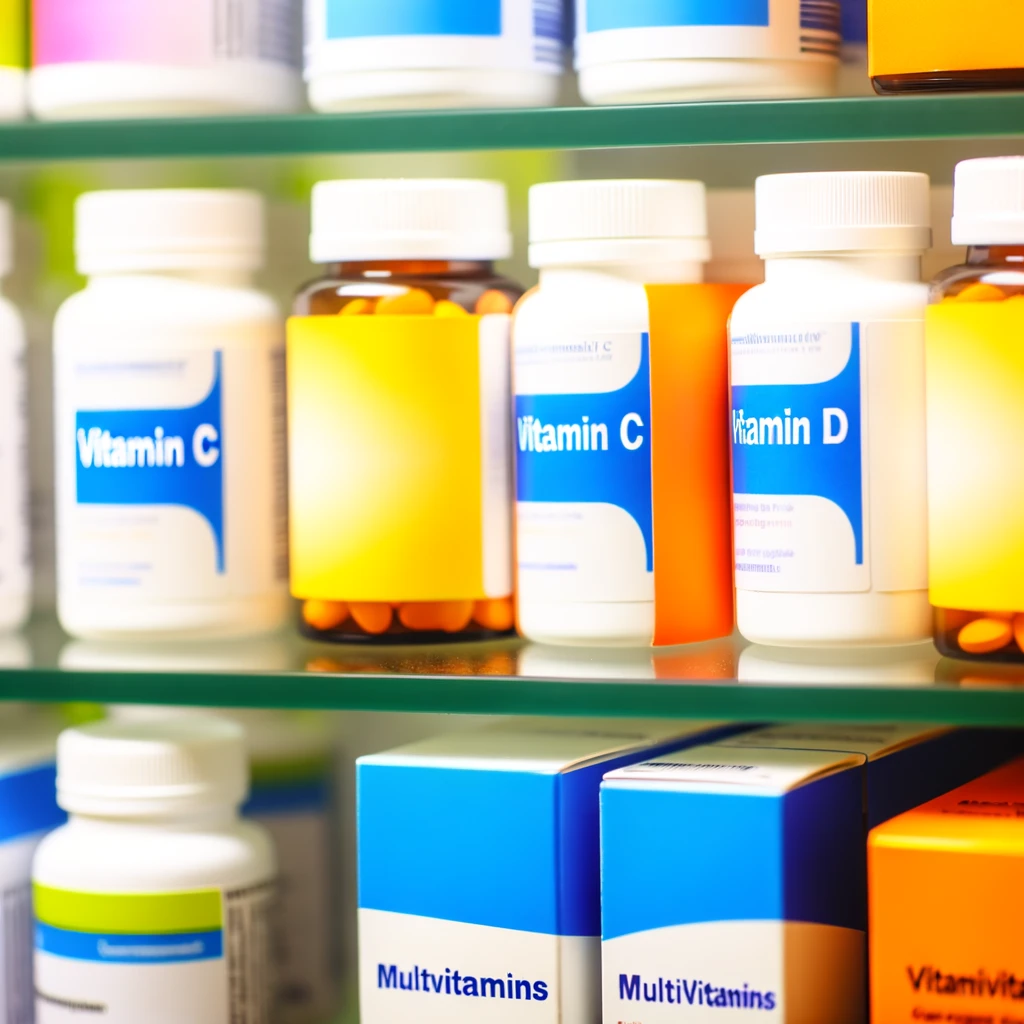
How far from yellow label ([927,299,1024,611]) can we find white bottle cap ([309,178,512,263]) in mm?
216

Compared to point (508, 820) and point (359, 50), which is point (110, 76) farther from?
Result: point (508, 820)

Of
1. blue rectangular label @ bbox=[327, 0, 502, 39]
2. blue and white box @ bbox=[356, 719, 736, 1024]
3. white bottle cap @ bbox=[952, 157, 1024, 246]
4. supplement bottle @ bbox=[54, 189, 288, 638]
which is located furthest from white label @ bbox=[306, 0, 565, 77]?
blue and white box @ bbox=[356, 719, 736, 1024]

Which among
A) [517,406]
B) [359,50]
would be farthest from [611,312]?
[359,50]

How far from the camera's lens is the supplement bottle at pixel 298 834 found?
2.97 feet

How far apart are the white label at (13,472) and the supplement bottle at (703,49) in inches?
13.1

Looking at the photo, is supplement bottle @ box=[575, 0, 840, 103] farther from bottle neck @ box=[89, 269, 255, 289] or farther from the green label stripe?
the green label stripe

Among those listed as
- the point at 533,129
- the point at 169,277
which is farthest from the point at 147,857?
the point at 533,129

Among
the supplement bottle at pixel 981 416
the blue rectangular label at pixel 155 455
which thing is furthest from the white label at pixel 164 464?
the supplement bottle at pixel 981 416

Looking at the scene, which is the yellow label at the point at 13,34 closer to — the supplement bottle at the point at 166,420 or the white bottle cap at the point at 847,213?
the supplement bottle at the point at 166,420

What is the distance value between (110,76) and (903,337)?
0.39m

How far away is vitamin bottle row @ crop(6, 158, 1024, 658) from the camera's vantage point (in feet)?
2.34

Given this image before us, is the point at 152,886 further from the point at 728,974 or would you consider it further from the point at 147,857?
the point at 728,974

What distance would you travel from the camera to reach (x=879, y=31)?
716 millimetres

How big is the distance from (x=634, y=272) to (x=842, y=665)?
20cm
